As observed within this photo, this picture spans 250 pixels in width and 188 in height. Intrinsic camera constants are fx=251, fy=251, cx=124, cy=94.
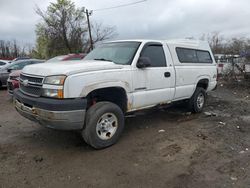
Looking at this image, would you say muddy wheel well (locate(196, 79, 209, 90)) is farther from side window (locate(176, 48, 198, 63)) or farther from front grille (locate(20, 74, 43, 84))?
front grille (locate(20, 74, 43, 84))

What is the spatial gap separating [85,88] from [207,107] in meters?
5.17

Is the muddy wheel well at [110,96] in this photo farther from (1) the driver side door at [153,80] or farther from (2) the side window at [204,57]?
(2) the side window at [204,57]

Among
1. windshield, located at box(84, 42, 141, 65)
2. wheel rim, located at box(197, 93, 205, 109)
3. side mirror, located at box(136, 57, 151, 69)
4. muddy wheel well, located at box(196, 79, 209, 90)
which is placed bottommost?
wheel rim, located at box(197, 93, 205, 109)

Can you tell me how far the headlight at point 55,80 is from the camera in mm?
3816

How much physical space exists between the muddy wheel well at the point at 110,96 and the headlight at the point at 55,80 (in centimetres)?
61

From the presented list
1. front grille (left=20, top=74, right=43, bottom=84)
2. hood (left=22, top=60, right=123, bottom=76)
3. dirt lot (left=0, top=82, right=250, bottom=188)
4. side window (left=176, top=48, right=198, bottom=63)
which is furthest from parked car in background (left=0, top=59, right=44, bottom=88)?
side window (left=176, top=48, right=198, bottom=63)

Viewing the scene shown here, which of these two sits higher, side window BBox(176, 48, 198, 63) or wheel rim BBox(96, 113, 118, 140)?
side window BBox(176, 48, 198, 63)

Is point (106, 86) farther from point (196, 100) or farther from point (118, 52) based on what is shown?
point (196, 100)

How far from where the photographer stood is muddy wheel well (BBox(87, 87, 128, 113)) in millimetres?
4441

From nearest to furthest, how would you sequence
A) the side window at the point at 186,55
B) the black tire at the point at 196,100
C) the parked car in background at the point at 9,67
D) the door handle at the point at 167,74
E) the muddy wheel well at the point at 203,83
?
the door handle at the point at 167,74, the side window at the point at 186,55, the black tire at the point at 196,100, the muddy wheel well at the point at 203,83, the parked car in background at the point at 9,67

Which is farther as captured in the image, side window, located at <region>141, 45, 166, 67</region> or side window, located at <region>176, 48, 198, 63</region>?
side window, located at <region>176, 48, 198, 63</region>

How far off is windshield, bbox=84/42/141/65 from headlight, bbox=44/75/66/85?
139cm

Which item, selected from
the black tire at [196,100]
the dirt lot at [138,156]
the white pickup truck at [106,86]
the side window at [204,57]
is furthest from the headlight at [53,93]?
the side window at [204,57]

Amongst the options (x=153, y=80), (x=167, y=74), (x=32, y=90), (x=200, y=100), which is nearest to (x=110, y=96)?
(x=153, y=80)
